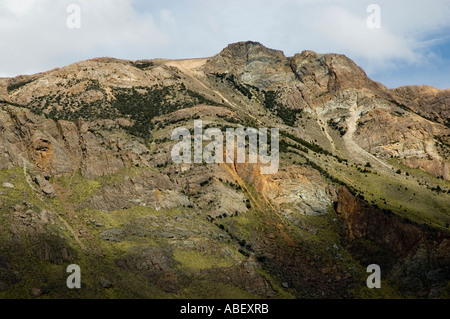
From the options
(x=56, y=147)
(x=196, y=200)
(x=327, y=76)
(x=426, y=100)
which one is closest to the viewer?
(x=196, y=200)

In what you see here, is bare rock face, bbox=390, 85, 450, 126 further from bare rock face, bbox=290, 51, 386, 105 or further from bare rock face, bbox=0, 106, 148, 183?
bare rock face, bbox=0, 106, 148, 183

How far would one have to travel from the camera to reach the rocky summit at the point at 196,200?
216 feet

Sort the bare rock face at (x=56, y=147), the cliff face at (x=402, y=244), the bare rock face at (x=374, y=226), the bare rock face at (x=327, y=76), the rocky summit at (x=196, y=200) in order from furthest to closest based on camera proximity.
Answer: the bare rock face at (x=327, y=76), the bare rock face at (x=56, y=147), the bare rock face at (x=374, y=226), the cliff face at (x=402, y=244), the rocky summit at (x=196, y=200)

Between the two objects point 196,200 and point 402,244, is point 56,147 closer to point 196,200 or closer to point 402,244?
point 196,200

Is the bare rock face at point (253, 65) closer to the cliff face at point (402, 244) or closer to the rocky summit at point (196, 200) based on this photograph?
the rocky summit at point (196, 200)

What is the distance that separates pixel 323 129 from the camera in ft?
464

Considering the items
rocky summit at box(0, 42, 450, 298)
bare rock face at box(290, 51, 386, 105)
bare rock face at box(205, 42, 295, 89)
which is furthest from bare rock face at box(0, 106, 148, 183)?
bare rock face at box(290, 51, 386, 105)

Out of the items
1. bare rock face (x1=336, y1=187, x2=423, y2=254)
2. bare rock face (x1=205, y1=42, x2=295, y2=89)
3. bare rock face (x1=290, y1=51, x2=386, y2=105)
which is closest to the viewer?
bare rock face (x1=336, y1=187, x2=423, y2=254)

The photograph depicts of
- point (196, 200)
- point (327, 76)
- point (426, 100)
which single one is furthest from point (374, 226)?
point (426, 100)

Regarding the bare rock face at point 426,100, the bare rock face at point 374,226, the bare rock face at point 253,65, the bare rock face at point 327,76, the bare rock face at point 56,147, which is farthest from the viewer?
the bare rock face at point 253,65

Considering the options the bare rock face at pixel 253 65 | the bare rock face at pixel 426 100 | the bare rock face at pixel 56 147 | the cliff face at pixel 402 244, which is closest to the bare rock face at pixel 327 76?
the bare rock face at pixel 253 65

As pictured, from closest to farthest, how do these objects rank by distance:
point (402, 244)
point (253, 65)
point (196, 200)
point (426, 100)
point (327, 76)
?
point (402, 244)
point (196, 200)
point (426, 100)
point (327, 76)
point (253, 65)

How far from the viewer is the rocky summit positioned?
6588 cm

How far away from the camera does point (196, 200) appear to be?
86125 mm
